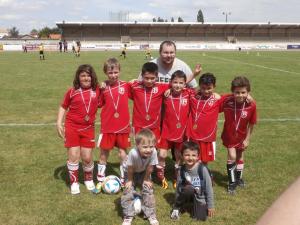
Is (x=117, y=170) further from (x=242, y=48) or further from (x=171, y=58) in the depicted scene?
(x=242, y=48)

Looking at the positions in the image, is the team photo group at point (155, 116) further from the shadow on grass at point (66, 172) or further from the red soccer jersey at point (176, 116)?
the shadow on grass at point (66, 172)

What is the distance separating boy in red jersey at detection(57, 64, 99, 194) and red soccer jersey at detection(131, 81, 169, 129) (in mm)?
588

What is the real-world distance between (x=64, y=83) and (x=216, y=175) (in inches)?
499

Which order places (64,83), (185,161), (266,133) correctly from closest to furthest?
(185,161)
(266,133)
(64,83)

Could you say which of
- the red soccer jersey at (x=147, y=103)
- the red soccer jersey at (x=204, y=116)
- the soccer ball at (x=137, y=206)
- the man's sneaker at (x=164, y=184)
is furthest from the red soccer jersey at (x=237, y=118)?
the soccer ball at (x=137, y=206)

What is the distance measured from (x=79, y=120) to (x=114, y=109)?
0.52 metres

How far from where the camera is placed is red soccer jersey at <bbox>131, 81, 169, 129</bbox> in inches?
216

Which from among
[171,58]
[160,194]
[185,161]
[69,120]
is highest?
[171,58]

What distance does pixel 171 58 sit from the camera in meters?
5.75

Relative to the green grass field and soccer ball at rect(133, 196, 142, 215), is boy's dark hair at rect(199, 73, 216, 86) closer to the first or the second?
the green grass field

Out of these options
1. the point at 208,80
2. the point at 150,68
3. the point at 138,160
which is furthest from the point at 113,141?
the point at 208,80

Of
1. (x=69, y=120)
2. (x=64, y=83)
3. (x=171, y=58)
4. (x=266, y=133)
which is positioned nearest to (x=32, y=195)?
(x=69, y=120)

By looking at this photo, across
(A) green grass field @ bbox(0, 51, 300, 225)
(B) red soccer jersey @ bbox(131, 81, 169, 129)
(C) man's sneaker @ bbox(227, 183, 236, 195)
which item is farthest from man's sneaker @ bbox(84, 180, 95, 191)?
(C) man's sneaker @ bbox(227, 183, 236, 195)

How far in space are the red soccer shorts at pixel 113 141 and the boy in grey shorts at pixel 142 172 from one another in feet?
2.56
